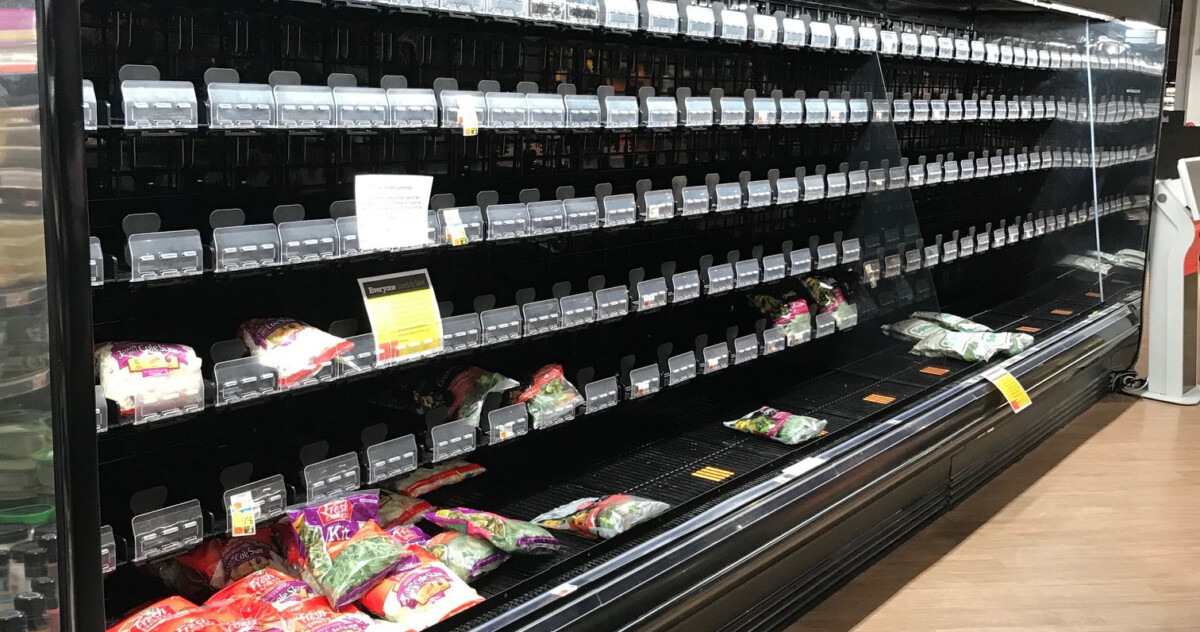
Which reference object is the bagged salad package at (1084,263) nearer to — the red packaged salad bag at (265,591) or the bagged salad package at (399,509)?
the bagged salad package at (399,509)

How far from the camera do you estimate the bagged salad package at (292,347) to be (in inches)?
87.9

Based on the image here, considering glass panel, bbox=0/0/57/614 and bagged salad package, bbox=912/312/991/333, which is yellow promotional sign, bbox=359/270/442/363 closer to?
glass panel, bbox=0/0/57/614

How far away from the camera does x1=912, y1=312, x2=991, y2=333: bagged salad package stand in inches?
181

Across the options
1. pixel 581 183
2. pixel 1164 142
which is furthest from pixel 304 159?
pixel 1164 142

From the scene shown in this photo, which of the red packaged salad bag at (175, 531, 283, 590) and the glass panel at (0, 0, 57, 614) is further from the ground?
the glass panel at (0, 0, 57, 614)

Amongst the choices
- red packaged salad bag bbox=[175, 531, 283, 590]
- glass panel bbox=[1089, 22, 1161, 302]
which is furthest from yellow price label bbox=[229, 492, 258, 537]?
glass panel bbox=[1089, 22, 1161, 302]

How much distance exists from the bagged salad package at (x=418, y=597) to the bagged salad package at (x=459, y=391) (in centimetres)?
49

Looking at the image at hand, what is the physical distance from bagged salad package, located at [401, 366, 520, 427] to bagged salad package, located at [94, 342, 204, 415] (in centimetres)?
80

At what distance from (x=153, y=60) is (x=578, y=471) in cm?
174

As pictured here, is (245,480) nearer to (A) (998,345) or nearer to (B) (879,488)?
(B) (879,488)

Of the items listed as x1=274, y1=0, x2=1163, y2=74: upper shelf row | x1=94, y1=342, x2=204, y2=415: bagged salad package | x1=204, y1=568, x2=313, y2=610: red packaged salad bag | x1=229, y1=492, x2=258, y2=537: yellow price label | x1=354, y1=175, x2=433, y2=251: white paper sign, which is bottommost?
x1=204, y1=568, x2=313, y2=610: red packaged salad bag

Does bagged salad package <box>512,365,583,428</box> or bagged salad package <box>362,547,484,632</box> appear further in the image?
bagged salad package <box>512,365,583,428</box>

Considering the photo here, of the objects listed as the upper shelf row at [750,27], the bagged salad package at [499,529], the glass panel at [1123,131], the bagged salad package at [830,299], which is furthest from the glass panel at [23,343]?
the glass panel at [1123,131]

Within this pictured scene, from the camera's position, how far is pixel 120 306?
7.43ft
